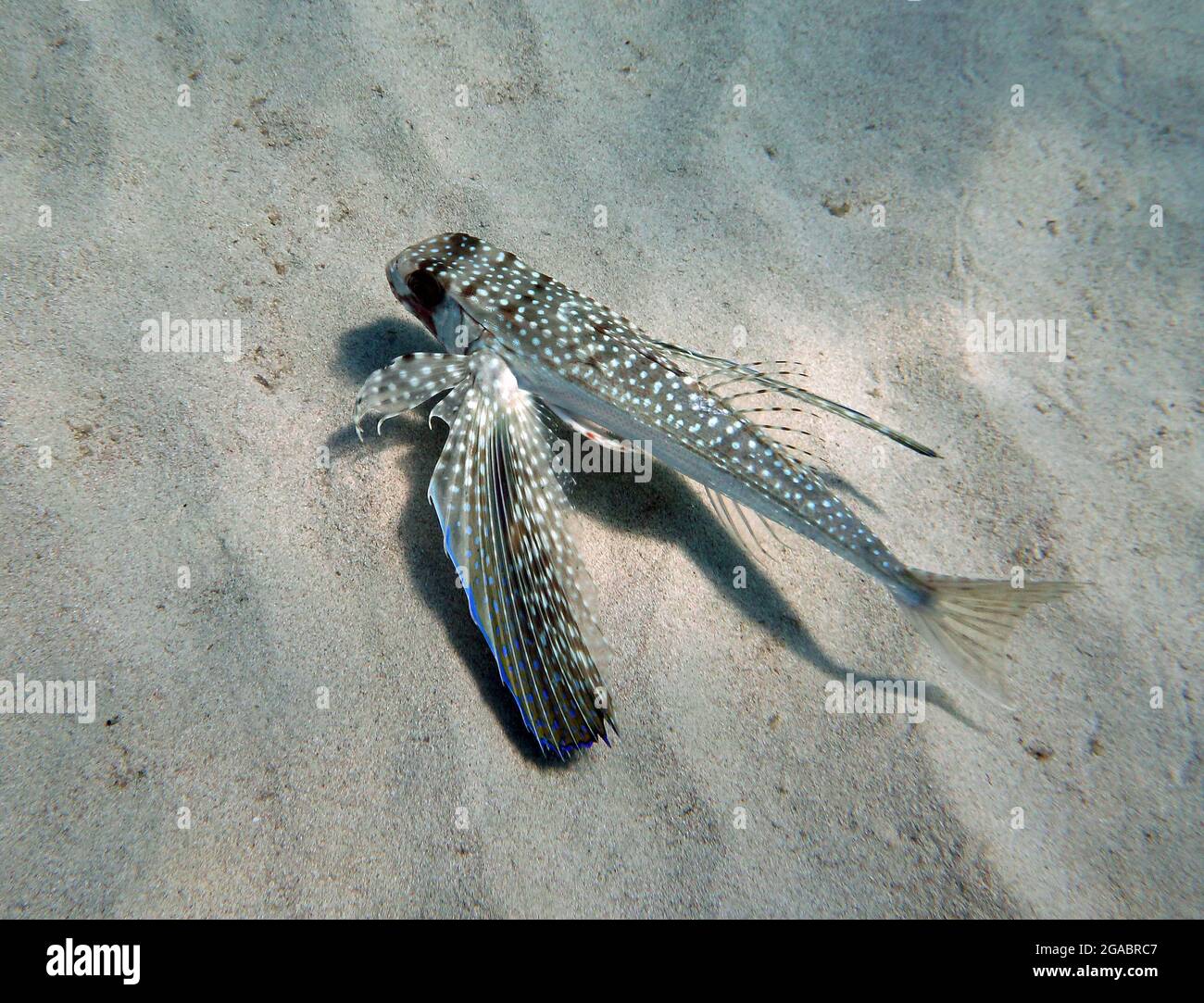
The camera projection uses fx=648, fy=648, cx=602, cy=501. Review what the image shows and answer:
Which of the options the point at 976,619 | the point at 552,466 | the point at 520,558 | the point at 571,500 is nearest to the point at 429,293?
the point at 552,466

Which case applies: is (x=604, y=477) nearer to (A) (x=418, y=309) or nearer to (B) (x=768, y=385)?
(B) (x=768, y=385)

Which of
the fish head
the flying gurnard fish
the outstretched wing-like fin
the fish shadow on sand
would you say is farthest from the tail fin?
the fish head

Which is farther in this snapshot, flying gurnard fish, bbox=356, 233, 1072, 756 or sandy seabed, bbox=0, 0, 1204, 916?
flying gurnard fish, bbox=356, 233, 1072, 756

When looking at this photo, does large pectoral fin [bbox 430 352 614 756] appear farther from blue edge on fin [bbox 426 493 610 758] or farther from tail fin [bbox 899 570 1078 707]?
Answer: tail fin [bbox 899 570 1078 707]

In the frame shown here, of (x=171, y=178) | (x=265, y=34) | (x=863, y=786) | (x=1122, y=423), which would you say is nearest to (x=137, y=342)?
(x=171, y=178)

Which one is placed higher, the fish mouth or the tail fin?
the fish mouth

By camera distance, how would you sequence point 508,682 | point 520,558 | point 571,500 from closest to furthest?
point 508,682
point 520,558
point 571,500

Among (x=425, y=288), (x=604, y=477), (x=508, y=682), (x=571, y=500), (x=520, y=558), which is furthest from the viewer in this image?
(x=604, y=477)
